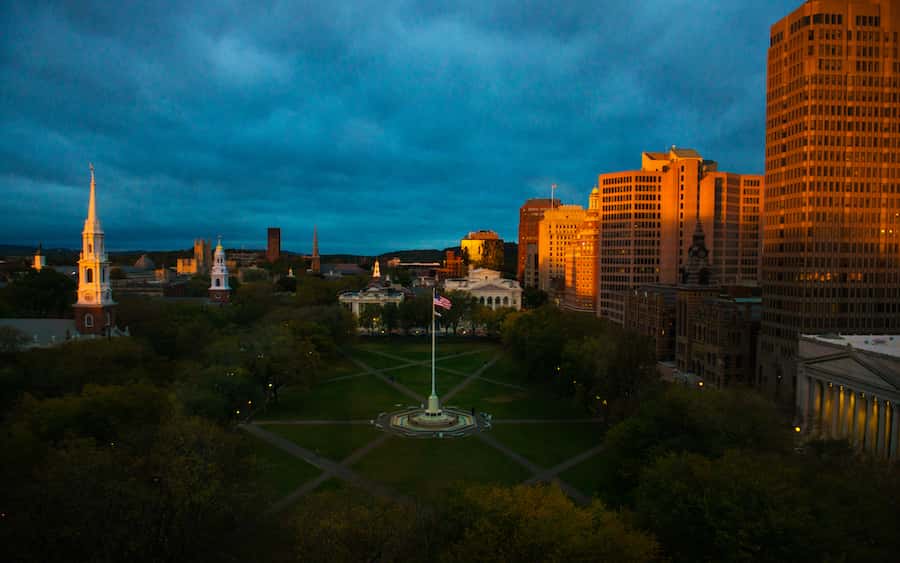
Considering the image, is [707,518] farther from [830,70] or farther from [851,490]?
[830,70]

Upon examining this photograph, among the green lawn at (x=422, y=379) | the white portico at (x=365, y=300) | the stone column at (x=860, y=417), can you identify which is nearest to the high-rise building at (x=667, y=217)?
the white portico at (x=365, y=300)

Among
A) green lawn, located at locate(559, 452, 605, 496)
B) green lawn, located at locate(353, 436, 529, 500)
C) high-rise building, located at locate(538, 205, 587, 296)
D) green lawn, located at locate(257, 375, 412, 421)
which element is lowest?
green lawn, located at locate(559, 452, 605, 496)

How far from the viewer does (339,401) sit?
7169 cm

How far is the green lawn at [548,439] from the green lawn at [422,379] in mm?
18521

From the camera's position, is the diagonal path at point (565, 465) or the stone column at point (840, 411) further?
the stone column at point (840, 411)

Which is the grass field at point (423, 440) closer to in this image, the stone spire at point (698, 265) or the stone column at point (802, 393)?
the stone column at point (802, 393)

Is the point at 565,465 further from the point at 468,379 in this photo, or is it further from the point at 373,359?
the point at 373,359

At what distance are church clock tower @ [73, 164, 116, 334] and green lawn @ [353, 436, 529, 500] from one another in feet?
138

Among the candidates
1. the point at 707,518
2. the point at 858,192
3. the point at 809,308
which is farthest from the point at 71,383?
the point at 858,192

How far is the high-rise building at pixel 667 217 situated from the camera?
423 ft

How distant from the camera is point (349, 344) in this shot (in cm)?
10825

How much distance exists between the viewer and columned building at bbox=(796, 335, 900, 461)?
156 ft

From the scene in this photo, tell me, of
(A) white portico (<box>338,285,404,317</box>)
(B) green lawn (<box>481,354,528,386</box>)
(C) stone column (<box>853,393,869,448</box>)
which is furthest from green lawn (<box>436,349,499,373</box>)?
(C) stone column (<box>853,393,869,448</box>)

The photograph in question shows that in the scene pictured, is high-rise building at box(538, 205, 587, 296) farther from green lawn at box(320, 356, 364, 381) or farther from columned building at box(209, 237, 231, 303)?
green lawn at box(320, 356, 364, 381)
